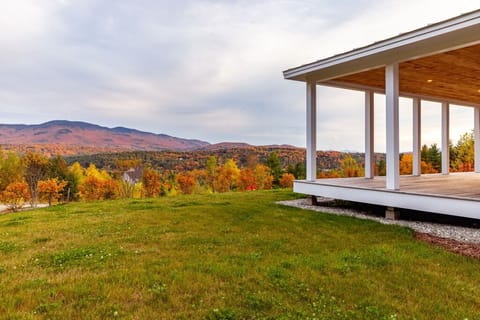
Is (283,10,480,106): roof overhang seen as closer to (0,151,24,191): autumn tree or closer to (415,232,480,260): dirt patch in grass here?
(415,232,480,260): dirt patch in grass

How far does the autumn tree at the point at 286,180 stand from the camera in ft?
111

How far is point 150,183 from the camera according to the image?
3528cm

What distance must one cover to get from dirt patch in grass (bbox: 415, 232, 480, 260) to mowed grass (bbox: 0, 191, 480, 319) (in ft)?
0.93

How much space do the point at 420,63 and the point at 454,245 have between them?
3.92m

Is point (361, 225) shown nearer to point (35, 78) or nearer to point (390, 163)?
point (390, 163)

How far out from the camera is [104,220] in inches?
255

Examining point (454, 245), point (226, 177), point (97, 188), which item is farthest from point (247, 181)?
point (454, 245)

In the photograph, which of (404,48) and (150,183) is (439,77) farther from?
(150,183)

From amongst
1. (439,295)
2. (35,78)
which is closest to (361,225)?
(439,295)

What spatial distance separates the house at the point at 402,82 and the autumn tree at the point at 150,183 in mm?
29069

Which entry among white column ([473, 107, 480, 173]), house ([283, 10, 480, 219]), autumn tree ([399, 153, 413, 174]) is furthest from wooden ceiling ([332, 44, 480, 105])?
autumn tree ([399, 153, 413, 174])

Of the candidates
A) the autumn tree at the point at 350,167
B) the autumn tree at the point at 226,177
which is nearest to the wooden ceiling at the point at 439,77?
the autumn tree at the point at 350,167

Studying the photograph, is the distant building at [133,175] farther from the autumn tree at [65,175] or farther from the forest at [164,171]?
the autumn tree at [65,175]

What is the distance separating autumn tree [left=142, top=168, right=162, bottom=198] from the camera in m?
35.3
